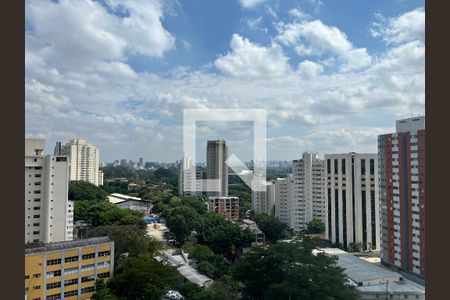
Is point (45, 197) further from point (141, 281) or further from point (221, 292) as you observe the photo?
point (221, 292)

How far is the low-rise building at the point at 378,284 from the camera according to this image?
12.0ft

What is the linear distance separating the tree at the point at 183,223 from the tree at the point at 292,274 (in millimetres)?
3840

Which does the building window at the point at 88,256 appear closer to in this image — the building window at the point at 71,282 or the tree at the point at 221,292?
the building window at the point at 71,282

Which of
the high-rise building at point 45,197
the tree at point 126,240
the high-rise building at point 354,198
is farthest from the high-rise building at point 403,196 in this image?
the high-rise building at point 45,197

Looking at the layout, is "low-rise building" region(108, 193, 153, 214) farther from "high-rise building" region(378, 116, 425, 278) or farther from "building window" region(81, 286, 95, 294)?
"high-rise building" region(378, 116, 425, 278)

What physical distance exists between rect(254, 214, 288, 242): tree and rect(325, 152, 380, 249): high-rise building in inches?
48.0

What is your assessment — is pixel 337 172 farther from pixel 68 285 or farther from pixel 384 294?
pixel 68 285

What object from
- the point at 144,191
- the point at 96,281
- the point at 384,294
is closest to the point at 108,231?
the point at 96,281

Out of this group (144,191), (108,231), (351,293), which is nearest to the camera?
(351,293)

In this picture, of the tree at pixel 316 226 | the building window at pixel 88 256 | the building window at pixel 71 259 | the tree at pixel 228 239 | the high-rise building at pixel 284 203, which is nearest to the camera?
A: the building window at pixel 71 259

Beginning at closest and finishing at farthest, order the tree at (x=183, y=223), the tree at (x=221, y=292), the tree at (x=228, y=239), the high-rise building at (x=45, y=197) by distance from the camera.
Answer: the tree at (x=221, y=292)
the high-rise building at (x=45, y=197)
the tree at (x=228, y=239)
the tree at (x=183, y=223)

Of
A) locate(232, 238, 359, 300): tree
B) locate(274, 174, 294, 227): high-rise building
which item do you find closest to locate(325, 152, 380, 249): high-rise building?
locate(274, 174, 294, 227): high-rise building

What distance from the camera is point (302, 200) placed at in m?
8.66

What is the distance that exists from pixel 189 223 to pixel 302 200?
297 centimetres
